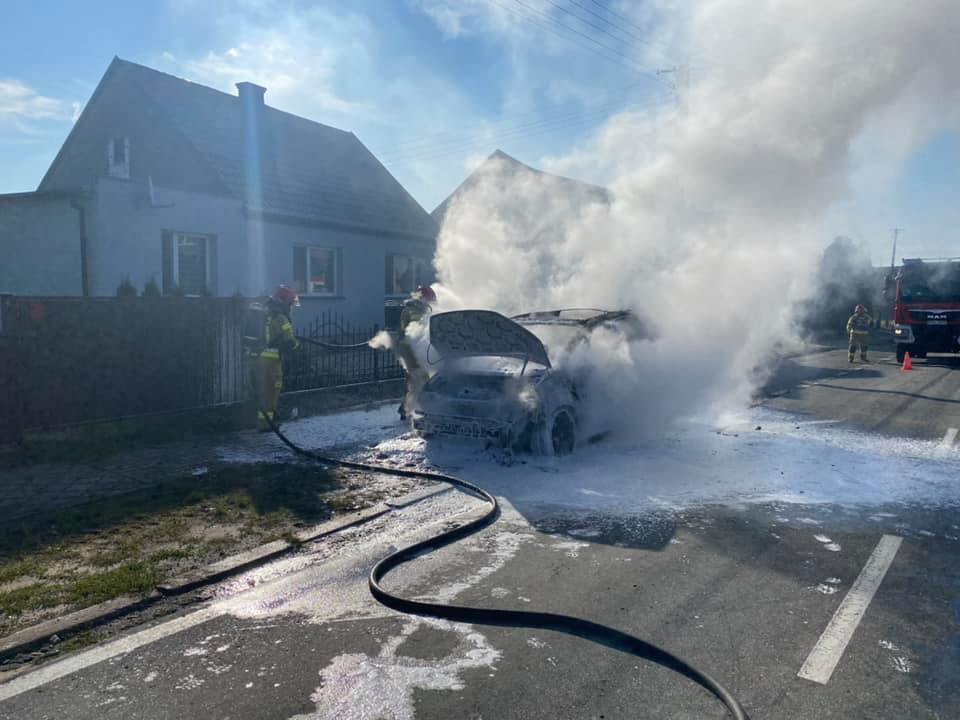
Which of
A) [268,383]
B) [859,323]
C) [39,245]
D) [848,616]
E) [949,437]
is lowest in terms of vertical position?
[848,616]

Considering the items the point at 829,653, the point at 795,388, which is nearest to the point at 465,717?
the point at 829,653

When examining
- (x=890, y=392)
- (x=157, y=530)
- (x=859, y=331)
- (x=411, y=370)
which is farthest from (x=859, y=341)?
(x=157, y=530)

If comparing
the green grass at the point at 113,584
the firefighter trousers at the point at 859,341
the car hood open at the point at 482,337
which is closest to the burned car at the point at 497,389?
the car hood open at the point at 482,337

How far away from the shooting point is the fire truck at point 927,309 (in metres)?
19.2

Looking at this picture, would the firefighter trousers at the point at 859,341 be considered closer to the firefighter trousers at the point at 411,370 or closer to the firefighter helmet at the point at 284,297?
the firefighter trousers at the point at 411,370

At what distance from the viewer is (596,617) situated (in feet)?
13.2

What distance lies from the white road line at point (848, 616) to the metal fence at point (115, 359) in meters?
7.59

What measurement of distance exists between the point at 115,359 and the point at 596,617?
671 centimetres

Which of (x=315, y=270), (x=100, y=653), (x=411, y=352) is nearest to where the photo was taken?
(x=100, y=653)

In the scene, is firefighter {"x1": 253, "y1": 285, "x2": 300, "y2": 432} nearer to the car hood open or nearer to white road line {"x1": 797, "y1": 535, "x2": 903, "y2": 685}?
the car hood open

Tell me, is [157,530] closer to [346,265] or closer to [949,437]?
[949,437]

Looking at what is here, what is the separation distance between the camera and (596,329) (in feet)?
28.9

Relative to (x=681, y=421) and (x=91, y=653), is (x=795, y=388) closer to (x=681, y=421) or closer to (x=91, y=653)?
(x=681, y=421)

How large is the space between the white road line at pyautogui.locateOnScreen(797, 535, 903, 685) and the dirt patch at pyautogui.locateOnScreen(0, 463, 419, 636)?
372cm
